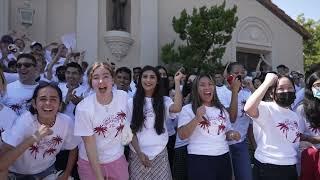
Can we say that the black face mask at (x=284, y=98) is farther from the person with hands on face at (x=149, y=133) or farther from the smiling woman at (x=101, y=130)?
the smiling woman at (x=101, y=130)

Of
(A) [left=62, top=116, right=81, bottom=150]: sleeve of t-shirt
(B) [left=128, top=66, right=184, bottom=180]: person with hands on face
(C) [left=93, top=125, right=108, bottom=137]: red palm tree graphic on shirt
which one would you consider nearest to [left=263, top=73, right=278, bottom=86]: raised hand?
(B) [left=128, top=66, right=184, bottom=180]: person with hands on face

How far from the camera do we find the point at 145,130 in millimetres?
4902

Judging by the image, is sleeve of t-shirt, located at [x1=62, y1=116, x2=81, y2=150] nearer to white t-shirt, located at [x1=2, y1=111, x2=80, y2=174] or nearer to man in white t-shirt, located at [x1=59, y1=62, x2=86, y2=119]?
white t-shirt, located at [x1=2, y1=111, x2=80, y2=174]

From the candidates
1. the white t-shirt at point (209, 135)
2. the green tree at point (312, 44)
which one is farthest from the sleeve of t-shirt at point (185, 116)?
the green tree at point (312, 44)

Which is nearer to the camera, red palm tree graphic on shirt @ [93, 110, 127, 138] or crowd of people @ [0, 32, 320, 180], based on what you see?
crowd of people @ [0, 32, 320, 180]

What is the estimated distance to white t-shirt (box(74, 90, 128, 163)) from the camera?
439cm

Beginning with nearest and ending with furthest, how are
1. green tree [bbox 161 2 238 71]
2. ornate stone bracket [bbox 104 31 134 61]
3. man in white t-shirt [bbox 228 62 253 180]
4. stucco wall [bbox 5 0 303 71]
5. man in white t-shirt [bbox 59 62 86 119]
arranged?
man in white t-shirt [bbox 228 62 253 180]
man in white t-shirt [bbox 59 62 86 119]
stucco wall [bbox 5 0 303 71]
green tree [bbox 161 2 238 71]
ornate stone bracket [bbox 104 31 134 61]

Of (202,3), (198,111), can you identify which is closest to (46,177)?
(198,111)

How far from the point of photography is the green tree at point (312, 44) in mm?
24095

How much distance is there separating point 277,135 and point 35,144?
2.30 m

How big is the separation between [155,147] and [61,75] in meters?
2.22

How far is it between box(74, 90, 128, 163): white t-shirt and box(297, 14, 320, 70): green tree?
64.0ft

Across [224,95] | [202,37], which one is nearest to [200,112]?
[224,95]

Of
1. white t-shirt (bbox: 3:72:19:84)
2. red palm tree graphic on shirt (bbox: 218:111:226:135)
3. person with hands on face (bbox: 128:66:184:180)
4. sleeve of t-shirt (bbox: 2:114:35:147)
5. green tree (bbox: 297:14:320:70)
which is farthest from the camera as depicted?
green tree (bbox: 297:14:320:70)
